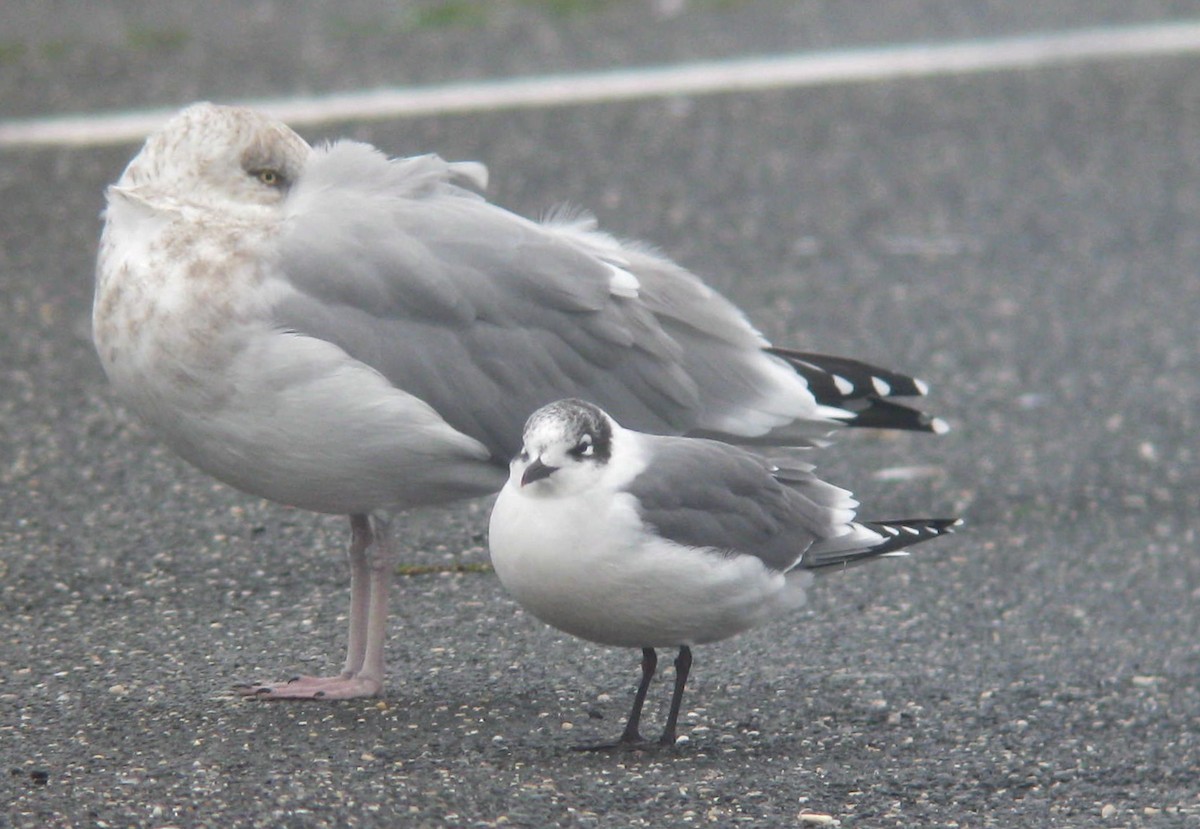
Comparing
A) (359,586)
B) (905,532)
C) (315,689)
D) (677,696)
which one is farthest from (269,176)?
(905,532)

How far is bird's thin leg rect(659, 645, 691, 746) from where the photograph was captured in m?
3.60

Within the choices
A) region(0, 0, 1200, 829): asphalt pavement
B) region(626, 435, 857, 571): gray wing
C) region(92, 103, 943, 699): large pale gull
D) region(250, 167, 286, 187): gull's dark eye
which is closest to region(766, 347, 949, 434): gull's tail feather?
region(92, 103, 943, 699): large pale gull

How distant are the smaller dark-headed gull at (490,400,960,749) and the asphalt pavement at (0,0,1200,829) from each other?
30cm

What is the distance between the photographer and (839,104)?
352 inches

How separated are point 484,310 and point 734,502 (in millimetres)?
658

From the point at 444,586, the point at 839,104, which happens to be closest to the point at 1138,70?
the point at 839,104

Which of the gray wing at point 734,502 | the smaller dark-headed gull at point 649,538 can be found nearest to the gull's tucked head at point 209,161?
the smaller dark-headed gull at point 649,538

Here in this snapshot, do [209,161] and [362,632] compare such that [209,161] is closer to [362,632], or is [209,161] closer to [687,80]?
[362,632]

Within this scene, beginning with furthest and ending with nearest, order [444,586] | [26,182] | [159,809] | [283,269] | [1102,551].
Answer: [26,182] < [1102,551] < [444,586] < [283,269] < [159,809]

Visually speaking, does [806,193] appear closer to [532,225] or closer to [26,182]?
[26,182]

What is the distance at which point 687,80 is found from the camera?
364 inches

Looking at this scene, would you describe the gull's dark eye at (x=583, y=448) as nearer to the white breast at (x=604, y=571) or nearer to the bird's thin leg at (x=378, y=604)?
the white breast at (x=604, y=571)

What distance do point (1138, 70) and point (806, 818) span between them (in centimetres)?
705

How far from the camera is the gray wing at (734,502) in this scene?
11.4 feet
